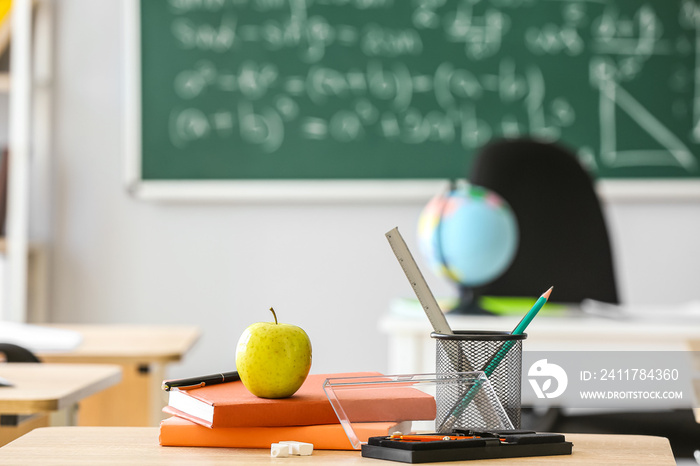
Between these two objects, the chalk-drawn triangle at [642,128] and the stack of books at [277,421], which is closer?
the stack of books at [277,421]

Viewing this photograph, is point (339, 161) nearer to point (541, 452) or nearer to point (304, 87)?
point (304, 87)

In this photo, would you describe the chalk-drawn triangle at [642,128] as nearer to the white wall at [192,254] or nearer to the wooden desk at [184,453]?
the white wall at [192,254]

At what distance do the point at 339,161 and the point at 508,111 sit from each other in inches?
22.3

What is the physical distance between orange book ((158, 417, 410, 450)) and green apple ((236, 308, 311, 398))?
39 millimetres

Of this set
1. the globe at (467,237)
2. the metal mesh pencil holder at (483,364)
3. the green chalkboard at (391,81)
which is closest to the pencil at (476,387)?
the metal mesh pencil holder at (483,364)

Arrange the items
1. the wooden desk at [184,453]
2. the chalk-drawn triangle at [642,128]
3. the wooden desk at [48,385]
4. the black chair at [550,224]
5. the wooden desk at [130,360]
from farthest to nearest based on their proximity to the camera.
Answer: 1. the chalk-drawn triangle at [642,128]
2. the black chair at [550,224]
3. the wooden desk at [130,360]
4. the wooden desk at [48,385]
5. the wooden desk at [184,453]

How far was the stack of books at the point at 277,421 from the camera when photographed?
745mm

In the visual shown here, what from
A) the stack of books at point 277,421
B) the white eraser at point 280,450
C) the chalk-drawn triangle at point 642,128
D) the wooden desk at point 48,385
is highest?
the chalk-drawn triangle at point 642,128

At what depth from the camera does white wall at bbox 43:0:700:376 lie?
2.82 metres

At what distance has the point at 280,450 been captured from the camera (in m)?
0.72

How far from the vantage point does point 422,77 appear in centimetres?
279

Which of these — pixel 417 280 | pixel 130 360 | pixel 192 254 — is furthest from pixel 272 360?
A: pixel 192 254

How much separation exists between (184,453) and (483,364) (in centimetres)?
28

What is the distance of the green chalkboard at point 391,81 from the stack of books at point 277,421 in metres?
2.04
